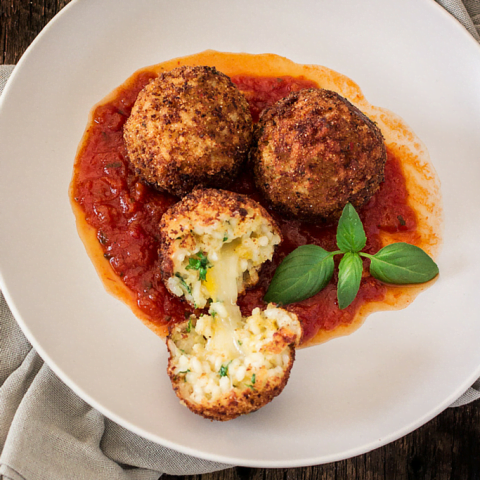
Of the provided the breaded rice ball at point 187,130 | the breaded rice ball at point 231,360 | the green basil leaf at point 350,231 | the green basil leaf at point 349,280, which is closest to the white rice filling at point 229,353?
the breaded rice ball at point 231,360

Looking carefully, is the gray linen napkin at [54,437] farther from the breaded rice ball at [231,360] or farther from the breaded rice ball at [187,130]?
the breaded rice ball at [187,130]

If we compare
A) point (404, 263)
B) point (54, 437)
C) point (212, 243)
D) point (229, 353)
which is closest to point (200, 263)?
point (212, 243)

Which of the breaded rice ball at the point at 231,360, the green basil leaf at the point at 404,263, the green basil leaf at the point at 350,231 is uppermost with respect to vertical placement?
the green basil leaf at the point at 350,231

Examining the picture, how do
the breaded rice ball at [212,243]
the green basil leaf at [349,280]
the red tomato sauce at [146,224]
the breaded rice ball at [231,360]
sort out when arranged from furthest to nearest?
the red tomato sauce at [146,224] < the green basil leaf at [349,280] < the breaded rice ball at [212,243] < the breaded rice ball at [231,360]

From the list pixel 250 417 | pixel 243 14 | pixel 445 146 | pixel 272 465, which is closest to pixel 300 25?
pixel 243 14

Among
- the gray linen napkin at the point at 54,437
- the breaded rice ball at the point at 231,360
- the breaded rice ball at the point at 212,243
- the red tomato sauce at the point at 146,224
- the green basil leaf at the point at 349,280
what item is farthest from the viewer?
the red tomato sauce at the point at 146,224

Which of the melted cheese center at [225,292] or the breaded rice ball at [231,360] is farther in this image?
the melted cheese center at [225,292]

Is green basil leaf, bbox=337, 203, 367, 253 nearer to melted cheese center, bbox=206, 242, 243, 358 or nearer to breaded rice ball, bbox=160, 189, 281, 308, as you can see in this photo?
breaded rice ball, bbox=160, 189, 281, 308

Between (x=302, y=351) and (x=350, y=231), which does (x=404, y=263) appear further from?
(x=302, y=351)
